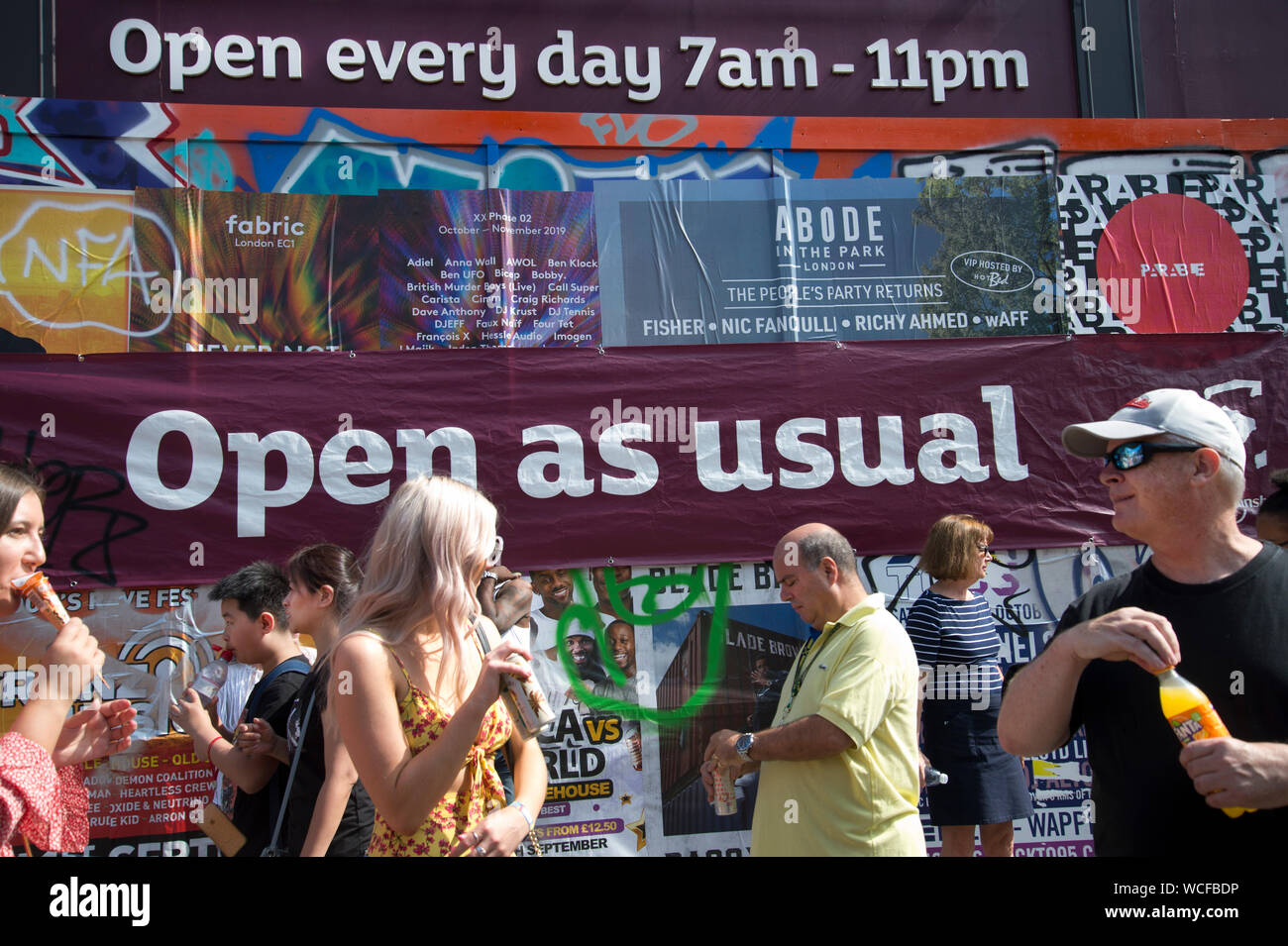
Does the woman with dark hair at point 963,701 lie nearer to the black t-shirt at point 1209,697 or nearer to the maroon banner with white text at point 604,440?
the maroon banner with white text at point 604,440

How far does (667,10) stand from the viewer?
244 inches

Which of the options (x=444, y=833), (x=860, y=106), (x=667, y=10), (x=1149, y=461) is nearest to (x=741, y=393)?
(x=860, y=106)

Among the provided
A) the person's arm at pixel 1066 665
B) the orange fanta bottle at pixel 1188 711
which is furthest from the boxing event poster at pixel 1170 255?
the orange fanta bottle at pixel 1188 711

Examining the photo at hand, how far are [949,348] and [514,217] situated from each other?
8.06 ft

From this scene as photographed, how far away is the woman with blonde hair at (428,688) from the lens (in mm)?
2264

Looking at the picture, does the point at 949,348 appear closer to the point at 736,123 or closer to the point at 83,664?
the point at 736,123

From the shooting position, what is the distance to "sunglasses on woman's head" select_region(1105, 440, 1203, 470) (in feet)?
7.93

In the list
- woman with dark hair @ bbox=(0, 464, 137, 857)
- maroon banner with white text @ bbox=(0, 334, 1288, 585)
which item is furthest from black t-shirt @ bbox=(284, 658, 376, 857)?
maroon banner with white text @ bbox=(0, 334, 1288, 585)

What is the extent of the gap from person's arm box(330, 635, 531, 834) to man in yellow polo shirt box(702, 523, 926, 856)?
49.3 inches

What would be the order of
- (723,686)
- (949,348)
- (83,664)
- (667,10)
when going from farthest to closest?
(667,10) → (949,348) → (723,686) → (83,664)

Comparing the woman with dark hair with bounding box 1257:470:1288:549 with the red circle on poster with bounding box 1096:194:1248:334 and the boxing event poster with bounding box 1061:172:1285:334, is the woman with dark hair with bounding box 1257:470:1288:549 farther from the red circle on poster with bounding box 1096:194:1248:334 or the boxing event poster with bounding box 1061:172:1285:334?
the red circle on poster with bounding box 1096:194:1248:334

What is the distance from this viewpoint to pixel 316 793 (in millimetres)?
3066

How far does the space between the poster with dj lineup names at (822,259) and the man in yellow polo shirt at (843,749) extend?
8.24 feet
